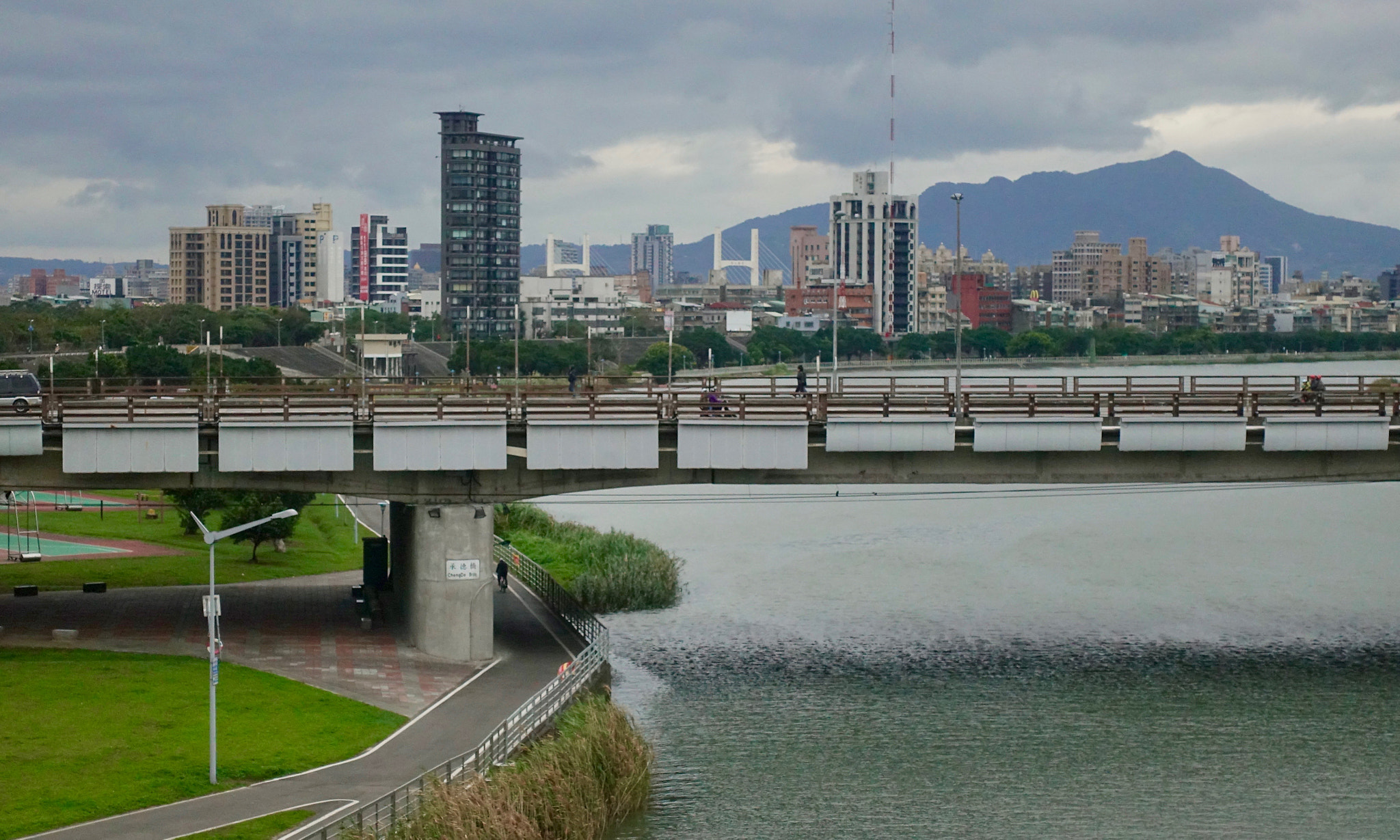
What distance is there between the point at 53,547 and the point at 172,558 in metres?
6.91

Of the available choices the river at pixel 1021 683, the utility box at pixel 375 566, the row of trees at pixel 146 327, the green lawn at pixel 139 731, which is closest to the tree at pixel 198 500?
the utility box at pixel 375 566

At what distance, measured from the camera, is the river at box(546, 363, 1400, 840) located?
117ft

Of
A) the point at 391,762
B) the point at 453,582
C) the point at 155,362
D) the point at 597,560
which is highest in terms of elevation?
the point at 155,362

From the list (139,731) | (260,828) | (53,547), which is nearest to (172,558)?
(53,547)

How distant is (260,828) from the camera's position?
95.0 feet

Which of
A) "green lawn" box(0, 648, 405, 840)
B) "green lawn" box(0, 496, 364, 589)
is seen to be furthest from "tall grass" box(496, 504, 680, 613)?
"green lawn" box(0, 648, 405, 840)

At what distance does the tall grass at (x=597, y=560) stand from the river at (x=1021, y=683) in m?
1.59

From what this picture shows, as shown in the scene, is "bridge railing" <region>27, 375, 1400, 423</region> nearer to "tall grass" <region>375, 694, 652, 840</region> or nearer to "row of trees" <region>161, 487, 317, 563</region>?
"tall grass" <region>375, 694, 652, 840</region>

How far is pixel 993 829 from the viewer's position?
34406 mm

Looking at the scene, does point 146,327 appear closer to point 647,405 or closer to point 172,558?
point 172,558

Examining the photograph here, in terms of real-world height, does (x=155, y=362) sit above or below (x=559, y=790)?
above

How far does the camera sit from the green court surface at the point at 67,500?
76.8 meters

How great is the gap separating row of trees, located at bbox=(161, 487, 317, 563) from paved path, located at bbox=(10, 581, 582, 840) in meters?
14.6

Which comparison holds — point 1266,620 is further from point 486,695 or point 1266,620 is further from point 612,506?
point 612,506
